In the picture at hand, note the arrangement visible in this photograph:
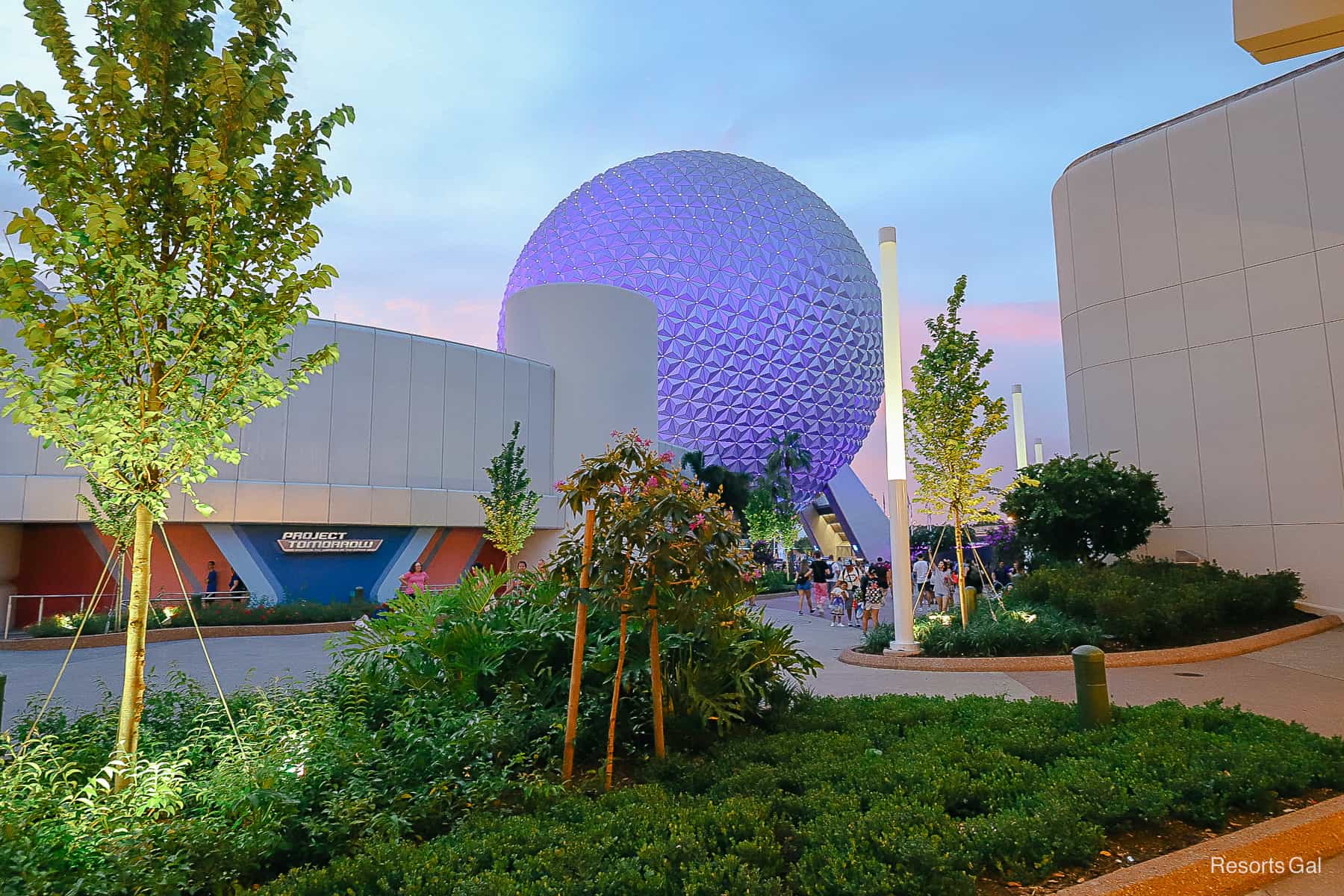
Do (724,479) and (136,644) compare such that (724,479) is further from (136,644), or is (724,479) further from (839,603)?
(136,644)

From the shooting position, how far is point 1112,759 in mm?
5375

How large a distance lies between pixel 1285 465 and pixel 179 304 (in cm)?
1937

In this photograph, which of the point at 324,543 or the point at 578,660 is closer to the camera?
the point at 578,660

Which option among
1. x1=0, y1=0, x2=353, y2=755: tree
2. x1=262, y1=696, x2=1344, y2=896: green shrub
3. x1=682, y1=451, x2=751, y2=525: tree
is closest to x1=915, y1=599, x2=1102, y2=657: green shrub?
x1=262, y1=696, x2=1344, y2=896: green shrub

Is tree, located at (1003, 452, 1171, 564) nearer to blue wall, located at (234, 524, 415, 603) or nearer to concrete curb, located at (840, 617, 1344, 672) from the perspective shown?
concrete curb, located at (840, 617, 1344, 672)

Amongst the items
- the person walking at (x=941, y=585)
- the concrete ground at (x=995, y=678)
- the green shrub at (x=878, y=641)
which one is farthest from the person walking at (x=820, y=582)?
the green shrub at (x=878, y=641)

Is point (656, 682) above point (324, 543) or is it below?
below

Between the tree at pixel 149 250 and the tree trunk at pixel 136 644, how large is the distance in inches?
0.6

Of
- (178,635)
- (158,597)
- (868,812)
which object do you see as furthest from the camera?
(158,597)

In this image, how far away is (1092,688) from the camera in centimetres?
641

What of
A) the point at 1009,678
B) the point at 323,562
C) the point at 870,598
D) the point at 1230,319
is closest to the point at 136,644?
the point at 1009,678

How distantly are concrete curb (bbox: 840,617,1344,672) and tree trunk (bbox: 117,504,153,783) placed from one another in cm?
969

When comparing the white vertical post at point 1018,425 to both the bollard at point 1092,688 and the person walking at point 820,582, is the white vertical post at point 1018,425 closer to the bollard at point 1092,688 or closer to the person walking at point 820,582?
the person walking at point 820,582

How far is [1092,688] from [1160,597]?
7.24 meters
